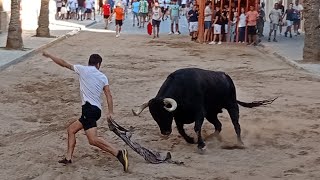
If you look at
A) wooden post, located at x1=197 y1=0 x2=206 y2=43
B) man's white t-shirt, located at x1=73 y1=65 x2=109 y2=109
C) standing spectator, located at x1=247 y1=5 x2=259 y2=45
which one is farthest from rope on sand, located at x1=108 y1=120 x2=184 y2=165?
wooden post, located at x1=197 y1=0 x2=206 y2=43

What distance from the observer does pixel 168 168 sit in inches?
332

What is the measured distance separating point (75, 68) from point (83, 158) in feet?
4.13

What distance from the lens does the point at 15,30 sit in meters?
23.1

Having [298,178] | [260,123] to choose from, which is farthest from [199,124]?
[260,123]

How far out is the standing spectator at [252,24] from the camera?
28159mm

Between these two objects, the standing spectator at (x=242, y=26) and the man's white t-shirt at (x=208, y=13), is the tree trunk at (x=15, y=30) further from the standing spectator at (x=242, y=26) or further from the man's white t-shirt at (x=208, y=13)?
the standing spectator at (x=242, y=26)

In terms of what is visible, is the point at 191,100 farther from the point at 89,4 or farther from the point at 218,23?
the point at 89,4

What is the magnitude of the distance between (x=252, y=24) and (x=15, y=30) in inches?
398

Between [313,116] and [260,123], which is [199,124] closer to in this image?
[260,123]

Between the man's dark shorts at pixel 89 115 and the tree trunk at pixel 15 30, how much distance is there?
15300 millimetres

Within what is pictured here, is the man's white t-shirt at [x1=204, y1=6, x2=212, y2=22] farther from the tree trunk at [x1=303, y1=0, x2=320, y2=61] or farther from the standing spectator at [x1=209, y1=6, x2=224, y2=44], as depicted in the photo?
the tree trunk at [x1=303, y1=0, x2=320, y2=61]

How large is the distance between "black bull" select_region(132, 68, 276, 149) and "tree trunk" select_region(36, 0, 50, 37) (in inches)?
775

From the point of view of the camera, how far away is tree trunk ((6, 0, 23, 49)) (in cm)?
2294

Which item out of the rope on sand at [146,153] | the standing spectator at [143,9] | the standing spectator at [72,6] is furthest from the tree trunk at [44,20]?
the rope on sand at [146,153]
